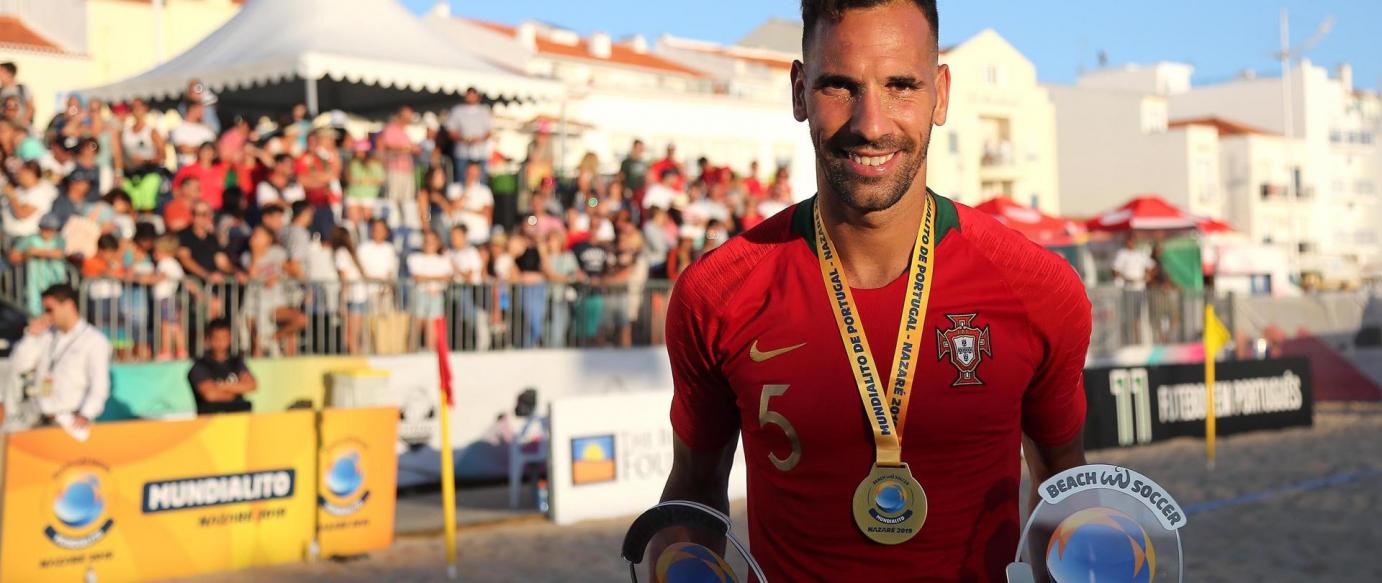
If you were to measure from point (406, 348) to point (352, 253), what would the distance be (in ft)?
3.82

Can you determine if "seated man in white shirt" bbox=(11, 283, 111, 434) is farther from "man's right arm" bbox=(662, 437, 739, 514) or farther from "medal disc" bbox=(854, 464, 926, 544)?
"medal disc" bbox=(854, 464, 926, 544)

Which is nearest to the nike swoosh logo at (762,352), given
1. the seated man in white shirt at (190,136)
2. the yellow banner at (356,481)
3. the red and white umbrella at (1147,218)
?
the yellow banner at (356,481)

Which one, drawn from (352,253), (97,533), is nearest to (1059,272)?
(97,533)

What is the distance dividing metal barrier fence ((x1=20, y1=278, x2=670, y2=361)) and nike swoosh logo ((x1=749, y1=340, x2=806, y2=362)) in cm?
1057

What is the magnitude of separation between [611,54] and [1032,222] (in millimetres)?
33178

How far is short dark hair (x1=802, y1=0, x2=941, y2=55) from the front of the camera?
8.71 ft

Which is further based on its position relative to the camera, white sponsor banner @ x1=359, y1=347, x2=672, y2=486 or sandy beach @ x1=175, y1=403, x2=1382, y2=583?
white sponsor banner @ x1=359, y1=347, x2=672, y2=486

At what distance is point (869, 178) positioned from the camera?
268 centimetres

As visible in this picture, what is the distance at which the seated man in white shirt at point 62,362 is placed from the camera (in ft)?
34.1

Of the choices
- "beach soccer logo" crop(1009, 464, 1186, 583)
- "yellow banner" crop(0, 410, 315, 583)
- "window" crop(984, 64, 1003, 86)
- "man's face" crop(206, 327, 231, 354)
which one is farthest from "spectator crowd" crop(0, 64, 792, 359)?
"window" crop(984, 64, 1003, 86)

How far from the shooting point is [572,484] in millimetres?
12945

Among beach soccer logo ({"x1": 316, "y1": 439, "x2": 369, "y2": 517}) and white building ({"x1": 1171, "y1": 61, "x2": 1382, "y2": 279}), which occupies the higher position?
white building ({"x1": 1171, "y1": 61, "x2": 1382, "y2": 279})

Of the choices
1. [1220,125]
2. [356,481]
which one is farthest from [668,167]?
[1220,125]

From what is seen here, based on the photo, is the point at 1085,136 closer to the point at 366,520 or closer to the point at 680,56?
the point at 680,56
